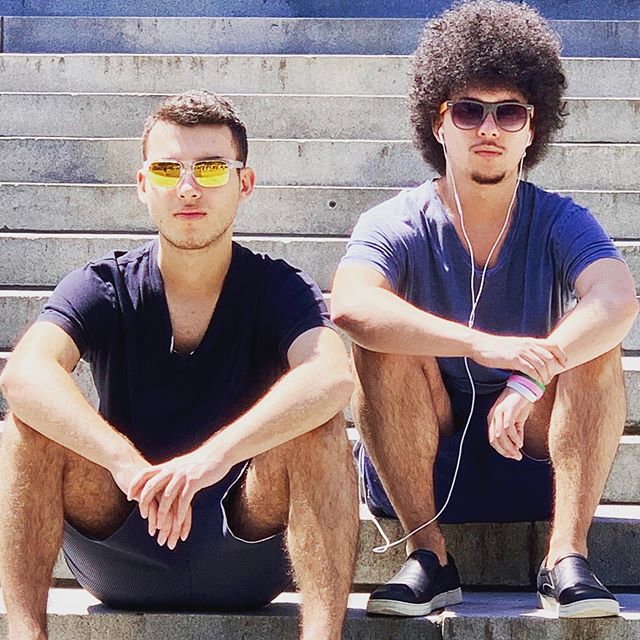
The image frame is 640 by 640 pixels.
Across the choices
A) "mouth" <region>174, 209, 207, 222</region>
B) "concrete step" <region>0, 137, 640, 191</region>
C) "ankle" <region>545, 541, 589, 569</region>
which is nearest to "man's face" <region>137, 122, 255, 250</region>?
"mouth" <region>174, 209, 207, 222</region>

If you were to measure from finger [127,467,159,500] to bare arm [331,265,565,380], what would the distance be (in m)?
0.64

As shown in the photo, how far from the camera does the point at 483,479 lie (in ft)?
10.3

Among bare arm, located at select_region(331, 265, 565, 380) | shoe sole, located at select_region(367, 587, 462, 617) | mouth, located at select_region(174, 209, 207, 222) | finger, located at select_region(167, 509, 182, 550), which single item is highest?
mouth, located at select_region(174, 209, 207, 222)

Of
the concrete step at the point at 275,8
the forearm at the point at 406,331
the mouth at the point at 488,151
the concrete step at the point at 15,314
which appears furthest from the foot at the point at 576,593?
the concrete step at the point at 275,8

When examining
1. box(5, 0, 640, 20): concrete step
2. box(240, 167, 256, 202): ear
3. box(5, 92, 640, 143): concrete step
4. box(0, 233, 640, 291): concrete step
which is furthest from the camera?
box(5, 0, 640, 20): concrete step

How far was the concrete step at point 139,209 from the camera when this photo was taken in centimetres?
477

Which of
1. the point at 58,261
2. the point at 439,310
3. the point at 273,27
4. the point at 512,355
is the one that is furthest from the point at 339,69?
the point at 512,355

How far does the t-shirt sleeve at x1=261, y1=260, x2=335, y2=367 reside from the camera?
288 centimetres

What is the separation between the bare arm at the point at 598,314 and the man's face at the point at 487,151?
1.16 feet

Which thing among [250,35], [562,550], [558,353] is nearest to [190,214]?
[558,353]

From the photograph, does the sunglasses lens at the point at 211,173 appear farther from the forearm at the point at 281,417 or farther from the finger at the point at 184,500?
the finger at the point at 184,500

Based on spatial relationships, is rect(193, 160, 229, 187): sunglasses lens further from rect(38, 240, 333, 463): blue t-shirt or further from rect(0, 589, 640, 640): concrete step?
rect(0, 589, 640, 640): concrete step

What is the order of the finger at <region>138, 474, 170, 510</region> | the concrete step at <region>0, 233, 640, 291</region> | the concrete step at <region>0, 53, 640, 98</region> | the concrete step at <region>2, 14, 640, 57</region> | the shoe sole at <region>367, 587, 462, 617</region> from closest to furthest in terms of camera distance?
the finger at <region>138, 474, 170, 510</region> → the shoe sole at <region>367, 587, 462, 617</region> → the concrete step at <region>0, 233, 640, 291</region> → the concrete step at <region>0, 53, 640, 98</region> → the concrete step at <region>2, 14, 640, 57</region>

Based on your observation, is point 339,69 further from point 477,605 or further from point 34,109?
point 477,605
